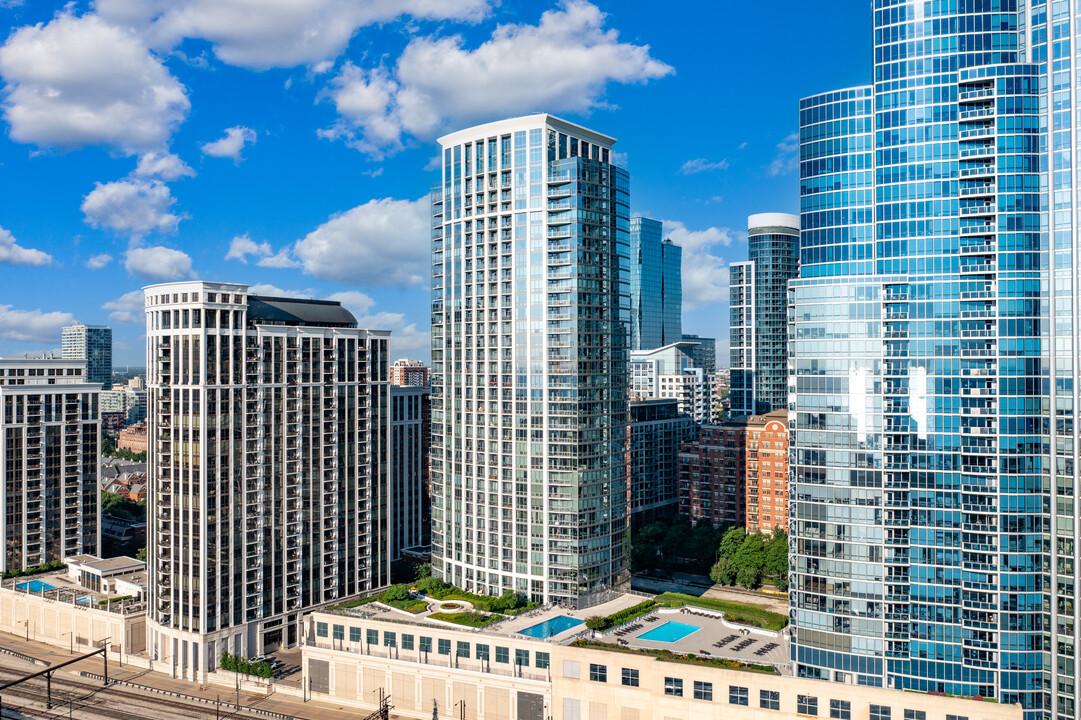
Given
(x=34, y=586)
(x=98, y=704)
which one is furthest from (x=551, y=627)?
(x=34, y=586)

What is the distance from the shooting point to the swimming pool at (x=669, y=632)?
115 metres

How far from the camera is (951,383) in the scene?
10106cm

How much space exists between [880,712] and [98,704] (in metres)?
113

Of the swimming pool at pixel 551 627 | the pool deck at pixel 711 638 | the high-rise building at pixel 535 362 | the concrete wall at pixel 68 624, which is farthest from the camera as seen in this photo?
the concrete wall at pixel 68 624

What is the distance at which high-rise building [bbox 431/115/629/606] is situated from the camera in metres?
137

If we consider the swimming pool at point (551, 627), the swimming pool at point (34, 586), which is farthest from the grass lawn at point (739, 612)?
the swimming pool at point (34, 586)

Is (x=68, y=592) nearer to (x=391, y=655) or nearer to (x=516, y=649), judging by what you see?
(x=391, y=655)

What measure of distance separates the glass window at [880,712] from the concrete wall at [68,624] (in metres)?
121

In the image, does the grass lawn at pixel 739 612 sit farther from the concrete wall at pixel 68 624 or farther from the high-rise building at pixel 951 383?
the concrete wall at pixel 68 624

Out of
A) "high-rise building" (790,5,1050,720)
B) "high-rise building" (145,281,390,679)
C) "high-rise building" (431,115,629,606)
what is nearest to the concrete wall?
"high-rise building" (145,281,390,679)

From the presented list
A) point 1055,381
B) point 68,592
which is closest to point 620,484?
point 1055,381

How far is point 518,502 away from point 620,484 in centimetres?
1895

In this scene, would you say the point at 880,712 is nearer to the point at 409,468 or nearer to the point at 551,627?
the point at 551,627

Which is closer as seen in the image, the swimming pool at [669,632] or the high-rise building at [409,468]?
the swimming pool at [669,632]
